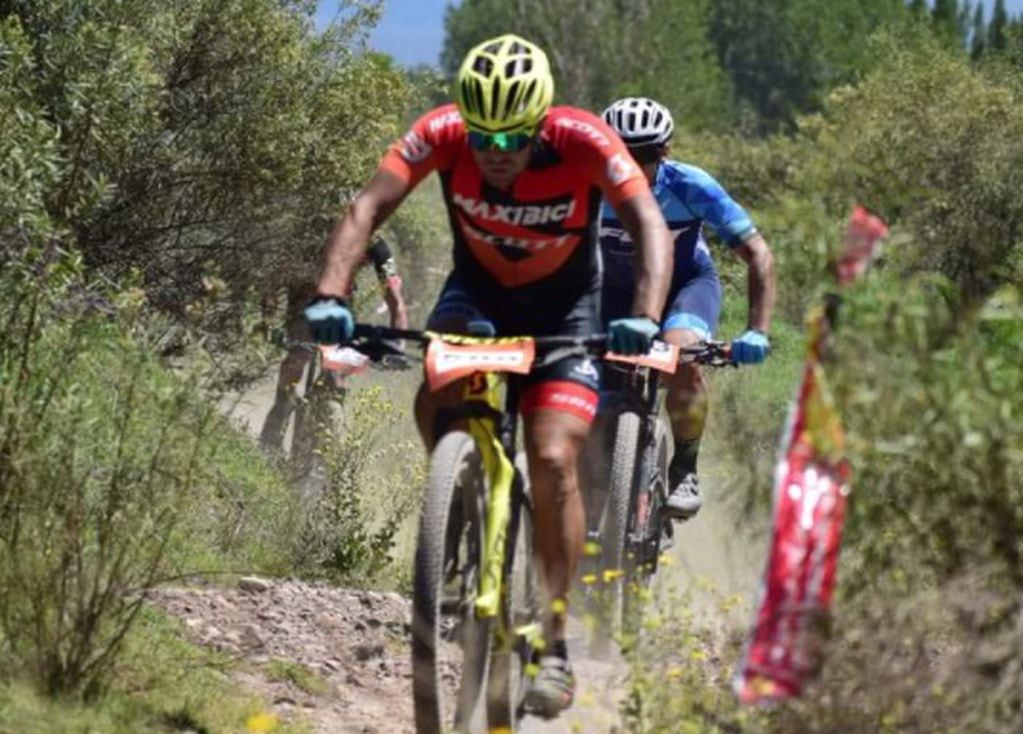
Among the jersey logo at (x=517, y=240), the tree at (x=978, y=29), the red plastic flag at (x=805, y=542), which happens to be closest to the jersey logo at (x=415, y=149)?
the jersey logo at (x=517, y=240)

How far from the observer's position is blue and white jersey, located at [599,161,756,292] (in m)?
9.16

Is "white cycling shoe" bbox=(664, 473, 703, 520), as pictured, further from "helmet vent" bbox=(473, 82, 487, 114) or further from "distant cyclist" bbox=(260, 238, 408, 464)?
"helmet vent" bbox=(473, 82, 487, 114)

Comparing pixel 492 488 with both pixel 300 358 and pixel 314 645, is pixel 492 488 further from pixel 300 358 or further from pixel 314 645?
pixel 300 358

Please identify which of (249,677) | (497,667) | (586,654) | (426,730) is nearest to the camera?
(426,730)

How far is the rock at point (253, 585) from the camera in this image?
327 inches

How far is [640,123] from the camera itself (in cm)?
909

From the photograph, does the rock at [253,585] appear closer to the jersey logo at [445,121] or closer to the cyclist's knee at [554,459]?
the cyclist's knee at [554,459]

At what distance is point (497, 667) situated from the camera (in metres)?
6.66

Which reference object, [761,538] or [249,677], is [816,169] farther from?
[249,677]

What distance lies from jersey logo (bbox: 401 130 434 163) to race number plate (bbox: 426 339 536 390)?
0.78 m

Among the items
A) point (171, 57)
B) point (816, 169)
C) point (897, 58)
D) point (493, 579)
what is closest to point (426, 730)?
point (493, 579)

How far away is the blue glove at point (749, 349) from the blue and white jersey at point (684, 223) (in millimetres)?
669

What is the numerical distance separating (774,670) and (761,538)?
4.42 feet

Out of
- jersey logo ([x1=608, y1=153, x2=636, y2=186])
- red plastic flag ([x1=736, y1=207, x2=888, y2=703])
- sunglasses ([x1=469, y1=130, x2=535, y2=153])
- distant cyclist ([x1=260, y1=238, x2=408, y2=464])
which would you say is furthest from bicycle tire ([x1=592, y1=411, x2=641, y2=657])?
red plastic flag ([x1=736, y1=207, x2=888, y2=703])
